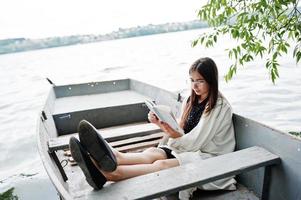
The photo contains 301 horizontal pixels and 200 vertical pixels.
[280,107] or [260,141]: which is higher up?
[260,141]

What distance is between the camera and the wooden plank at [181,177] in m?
1.90

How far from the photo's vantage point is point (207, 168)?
83.7 inches

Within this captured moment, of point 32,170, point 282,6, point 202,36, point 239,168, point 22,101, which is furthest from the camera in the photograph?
point 22,101

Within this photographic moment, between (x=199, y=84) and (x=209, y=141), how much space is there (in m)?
0.53

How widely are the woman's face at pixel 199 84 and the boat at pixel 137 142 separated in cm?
43

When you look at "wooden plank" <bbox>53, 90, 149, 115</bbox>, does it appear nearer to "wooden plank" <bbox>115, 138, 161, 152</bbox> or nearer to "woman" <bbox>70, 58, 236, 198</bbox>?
"wooden plank" <bbox>115, 138, 161, 152</bbox>

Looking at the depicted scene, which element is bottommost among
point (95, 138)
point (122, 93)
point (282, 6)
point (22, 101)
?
point (22, 101)

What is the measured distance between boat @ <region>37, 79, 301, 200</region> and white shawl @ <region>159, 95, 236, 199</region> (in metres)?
0.12

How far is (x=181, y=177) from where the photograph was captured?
6.64 ft

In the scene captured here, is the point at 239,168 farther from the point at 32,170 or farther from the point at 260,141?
the point at 32,170

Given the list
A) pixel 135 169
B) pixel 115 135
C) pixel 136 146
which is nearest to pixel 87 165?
pixel 135 169

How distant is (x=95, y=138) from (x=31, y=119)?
12700 mm

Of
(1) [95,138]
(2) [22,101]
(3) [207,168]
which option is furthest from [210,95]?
(2) [22,101]

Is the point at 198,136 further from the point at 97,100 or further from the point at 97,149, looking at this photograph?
the point at 97,100
